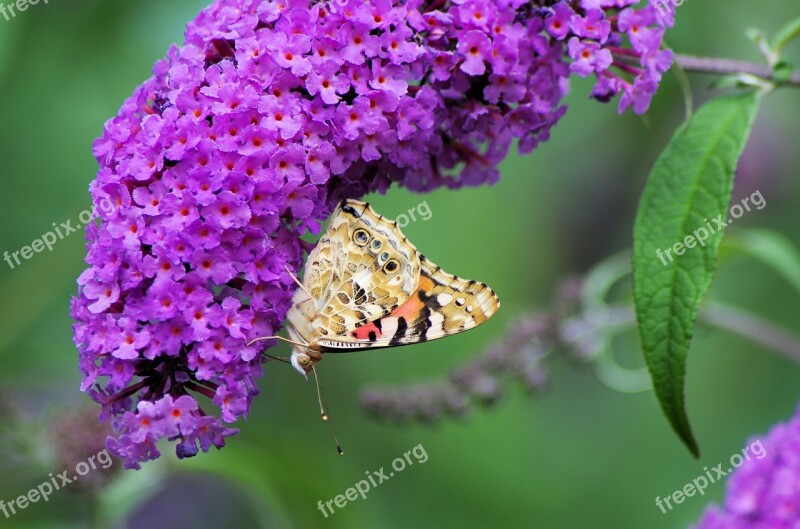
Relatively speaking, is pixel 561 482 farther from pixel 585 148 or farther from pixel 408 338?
pixel 408 338

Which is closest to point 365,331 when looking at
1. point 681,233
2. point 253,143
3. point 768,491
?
point 253,143

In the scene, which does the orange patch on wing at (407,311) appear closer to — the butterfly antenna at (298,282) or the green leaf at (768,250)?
the butterfly antenna at (298,282)

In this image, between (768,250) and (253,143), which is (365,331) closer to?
(253,143)

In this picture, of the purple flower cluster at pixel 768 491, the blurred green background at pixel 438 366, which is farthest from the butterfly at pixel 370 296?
the blurred green background at pixel 438 366

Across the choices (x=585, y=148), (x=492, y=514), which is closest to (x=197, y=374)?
(x=492, y=514)

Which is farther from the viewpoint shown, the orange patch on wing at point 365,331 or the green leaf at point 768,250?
the green leaf at point 768,250

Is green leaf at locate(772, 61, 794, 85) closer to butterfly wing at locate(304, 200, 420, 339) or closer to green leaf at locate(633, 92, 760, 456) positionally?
green leaf at locate(633, 92, 760, 456)

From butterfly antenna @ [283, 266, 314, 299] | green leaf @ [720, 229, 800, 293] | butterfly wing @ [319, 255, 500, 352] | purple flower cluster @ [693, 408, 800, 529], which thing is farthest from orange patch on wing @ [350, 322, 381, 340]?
green leaf @ [720, 229, 800, 293]
